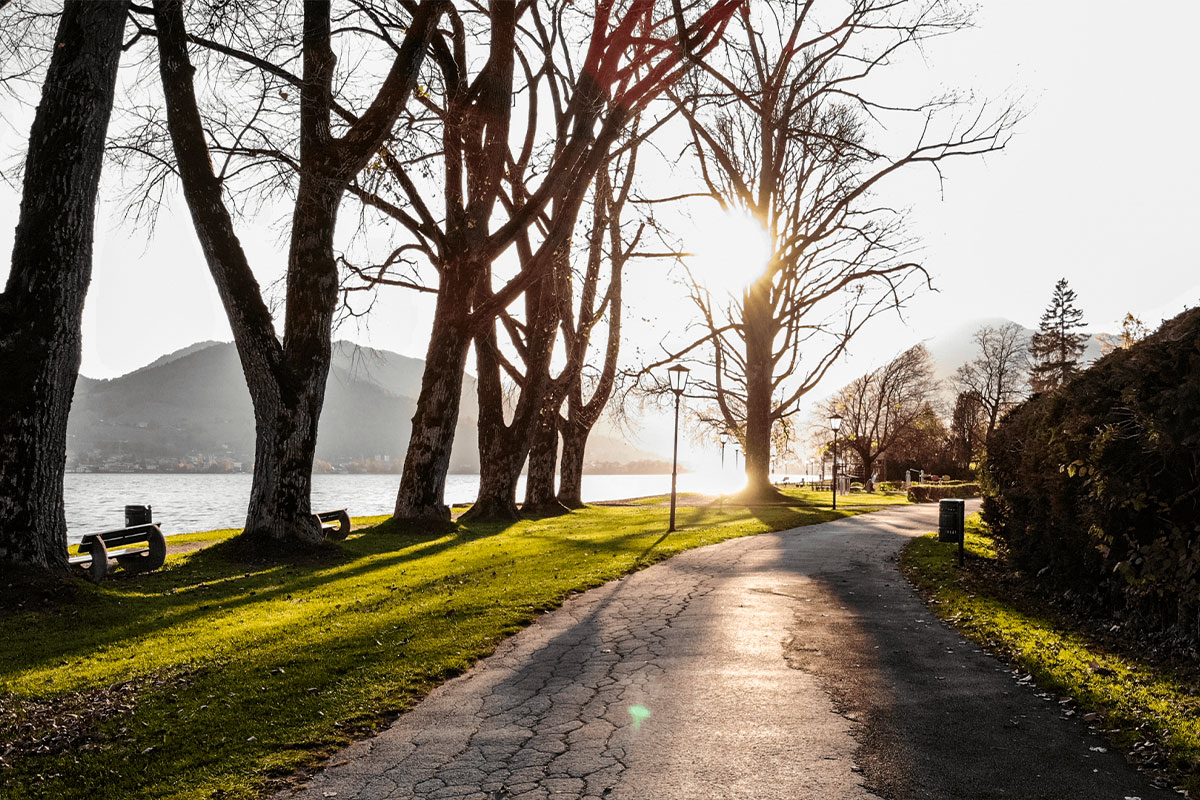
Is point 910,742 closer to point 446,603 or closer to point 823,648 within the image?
point 823,648

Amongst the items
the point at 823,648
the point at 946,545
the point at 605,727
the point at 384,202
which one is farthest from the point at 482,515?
the point at 605,727

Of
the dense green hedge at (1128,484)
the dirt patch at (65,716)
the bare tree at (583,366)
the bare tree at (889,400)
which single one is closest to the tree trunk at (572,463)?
the bare tree at (583,366)

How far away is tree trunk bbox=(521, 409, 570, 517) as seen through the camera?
24.7m

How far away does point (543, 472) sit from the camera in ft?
83.3

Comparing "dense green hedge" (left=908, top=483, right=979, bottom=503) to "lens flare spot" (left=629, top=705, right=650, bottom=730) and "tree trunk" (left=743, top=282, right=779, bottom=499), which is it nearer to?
"tree trunk" (left=743, top=282, right=779, bottom=499)

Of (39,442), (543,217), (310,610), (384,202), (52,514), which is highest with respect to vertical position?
(543,217)

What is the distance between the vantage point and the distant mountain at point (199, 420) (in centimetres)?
14725

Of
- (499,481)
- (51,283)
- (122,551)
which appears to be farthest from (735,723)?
(499,481)

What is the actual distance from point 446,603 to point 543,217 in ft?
52.0

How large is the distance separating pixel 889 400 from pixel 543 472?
46.7 meters

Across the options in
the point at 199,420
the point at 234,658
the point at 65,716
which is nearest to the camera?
the point at 65,716

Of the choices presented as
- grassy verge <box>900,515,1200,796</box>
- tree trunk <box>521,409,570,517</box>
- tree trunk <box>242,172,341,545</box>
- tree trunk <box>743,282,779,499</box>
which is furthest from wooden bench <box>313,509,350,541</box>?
tree trunk <box>743,282,779,499</box>

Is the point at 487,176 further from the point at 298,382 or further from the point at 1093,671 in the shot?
the point at 1093,671

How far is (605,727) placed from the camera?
5.14 meters
